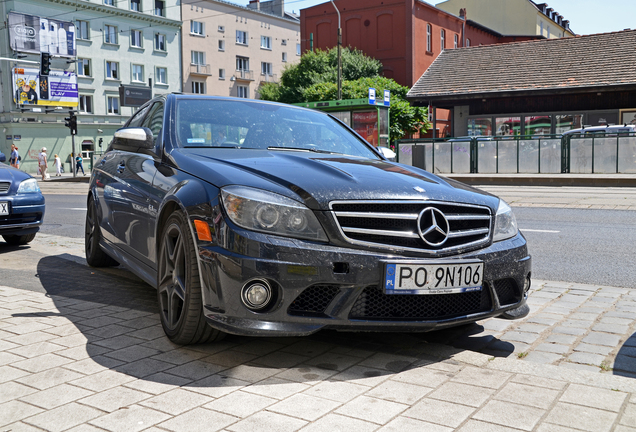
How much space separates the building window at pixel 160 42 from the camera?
55125 mm

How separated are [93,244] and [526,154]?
20.5m

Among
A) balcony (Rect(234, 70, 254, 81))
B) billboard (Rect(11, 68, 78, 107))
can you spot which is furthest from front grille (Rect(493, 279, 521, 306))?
balcony (Rect(234, 70, 254, 81))

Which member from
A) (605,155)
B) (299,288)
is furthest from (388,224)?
(605,155)

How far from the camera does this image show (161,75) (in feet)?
183

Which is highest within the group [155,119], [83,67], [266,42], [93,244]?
[266,42]

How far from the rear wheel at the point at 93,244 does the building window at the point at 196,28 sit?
186 ft

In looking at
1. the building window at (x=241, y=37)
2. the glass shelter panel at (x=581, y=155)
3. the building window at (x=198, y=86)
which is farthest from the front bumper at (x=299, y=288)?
the building window at (x=241, y=37)

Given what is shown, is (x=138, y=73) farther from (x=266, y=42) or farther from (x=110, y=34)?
(x=266, y=42)

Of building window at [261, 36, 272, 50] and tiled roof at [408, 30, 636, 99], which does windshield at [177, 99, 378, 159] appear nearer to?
tiled roof at [408, 30, 636, 99]

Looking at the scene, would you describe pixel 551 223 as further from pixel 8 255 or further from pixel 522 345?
pixel 8 255

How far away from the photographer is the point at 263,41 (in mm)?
68125

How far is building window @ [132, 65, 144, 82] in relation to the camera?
5278cm

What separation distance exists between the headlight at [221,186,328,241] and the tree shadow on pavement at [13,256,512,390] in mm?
699

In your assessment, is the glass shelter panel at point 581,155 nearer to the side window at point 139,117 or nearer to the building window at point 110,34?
the side window at point 139,117
